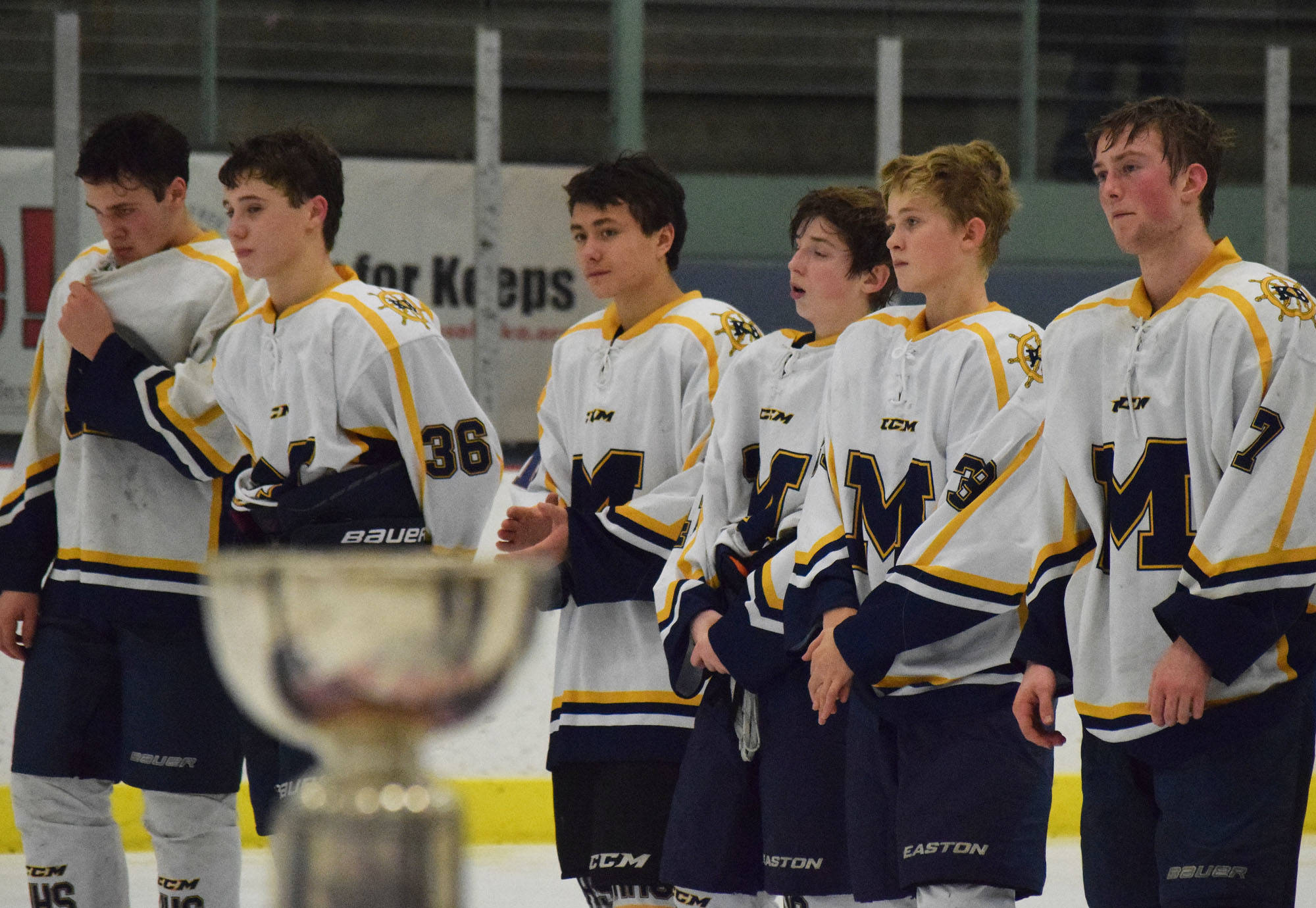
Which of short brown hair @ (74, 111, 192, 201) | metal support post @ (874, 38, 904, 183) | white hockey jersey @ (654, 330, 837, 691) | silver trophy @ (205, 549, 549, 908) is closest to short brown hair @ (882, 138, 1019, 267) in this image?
white hockey jersey @ (654, 330, 837, 691)

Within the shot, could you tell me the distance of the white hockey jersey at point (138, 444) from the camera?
280cm

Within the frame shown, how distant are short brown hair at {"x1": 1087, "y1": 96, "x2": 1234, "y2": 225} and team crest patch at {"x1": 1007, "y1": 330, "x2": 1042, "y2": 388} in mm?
286

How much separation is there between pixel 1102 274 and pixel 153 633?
3.72 metres

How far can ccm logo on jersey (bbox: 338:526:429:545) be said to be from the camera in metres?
2.59

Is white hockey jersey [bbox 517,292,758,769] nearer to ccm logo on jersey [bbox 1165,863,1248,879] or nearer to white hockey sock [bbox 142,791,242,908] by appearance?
white hockey sock [bbox 142,791,242,908]

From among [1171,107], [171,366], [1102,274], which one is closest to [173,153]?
[171,366]

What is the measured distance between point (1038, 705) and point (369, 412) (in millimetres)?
1096

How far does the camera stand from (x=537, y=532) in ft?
9.09

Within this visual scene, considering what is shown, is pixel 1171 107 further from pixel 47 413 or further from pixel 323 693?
pixel 47 413

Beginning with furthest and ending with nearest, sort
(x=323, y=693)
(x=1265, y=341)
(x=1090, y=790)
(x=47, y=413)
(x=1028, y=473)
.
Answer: (x=47, y=413)
(x=1028, y=473)
(x=1090, y=790)
(x=1265, y=341)
(x=323, y=693)

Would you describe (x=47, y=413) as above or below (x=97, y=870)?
above

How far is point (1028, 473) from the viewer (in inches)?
86.3

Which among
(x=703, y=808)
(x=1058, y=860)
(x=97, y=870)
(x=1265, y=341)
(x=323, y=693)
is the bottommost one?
(x=1058, y=860)

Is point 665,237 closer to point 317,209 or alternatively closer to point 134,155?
point 317,209
